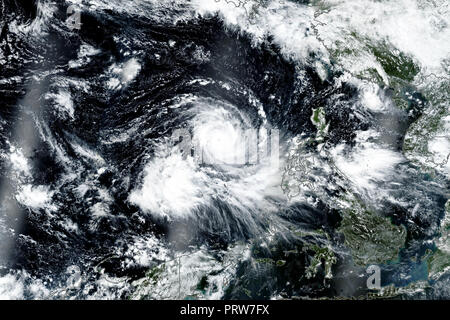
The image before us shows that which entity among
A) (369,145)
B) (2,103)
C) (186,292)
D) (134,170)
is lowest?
(186,292)

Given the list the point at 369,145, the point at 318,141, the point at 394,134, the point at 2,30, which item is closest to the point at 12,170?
the point at 2,30

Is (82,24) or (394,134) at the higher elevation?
(82,24)

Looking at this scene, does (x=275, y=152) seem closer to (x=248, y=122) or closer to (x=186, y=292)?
(x=248, y=122)

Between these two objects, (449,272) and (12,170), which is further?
(449,272)

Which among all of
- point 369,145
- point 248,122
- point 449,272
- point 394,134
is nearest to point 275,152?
point 248,122

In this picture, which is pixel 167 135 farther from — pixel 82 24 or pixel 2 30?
pixel 2 30

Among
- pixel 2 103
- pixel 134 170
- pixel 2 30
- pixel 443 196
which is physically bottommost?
pixel 443 196
